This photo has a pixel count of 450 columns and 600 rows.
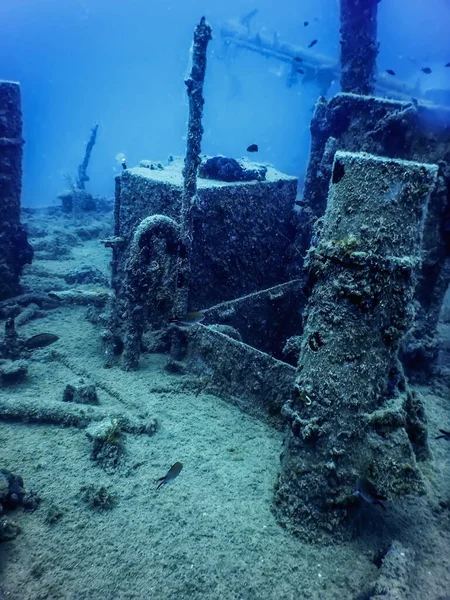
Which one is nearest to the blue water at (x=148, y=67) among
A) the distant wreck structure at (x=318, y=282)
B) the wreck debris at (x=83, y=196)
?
the wreck debris at (x=83, y=196)

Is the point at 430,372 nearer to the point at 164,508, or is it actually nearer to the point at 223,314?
the point at 223,314

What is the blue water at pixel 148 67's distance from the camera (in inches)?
4429

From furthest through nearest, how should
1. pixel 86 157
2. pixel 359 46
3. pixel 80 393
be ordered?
pixel 86 157, pixel 359 46, pixel 80 393

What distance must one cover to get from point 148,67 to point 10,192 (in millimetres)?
177266

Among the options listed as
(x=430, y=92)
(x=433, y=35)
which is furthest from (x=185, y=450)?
(x=433, y=35)

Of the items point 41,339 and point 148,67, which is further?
point 148,67

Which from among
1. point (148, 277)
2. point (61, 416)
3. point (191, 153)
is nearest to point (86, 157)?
point (191, 153)

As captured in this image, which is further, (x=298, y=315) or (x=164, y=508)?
(x=298, y=315)

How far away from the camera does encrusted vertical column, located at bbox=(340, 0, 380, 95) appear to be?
9.80 m

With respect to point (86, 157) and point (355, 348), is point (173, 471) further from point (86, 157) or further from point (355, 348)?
point (86, 157)

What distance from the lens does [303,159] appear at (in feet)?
155

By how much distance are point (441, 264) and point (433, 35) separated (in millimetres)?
145023

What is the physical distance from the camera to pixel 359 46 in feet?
32.3

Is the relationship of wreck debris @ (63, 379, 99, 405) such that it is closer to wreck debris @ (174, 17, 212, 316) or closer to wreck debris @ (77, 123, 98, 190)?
wreck debris @ (174, 17, 212, 316)
